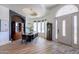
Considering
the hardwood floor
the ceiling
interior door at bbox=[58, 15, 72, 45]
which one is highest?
the ceiling

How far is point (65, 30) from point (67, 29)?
0.25 ft

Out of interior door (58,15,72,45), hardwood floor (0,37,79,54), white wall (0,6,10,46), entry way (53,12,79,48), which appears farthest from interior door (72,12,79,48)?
white wall (0,6,10,46)

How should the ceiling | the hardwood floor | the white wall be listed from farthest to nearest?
the white wall < the ceiling < the hardwood floor

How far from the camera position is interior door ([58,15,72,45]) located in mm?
4023

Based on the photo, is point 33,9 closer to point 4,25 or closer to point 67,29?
point 67,29

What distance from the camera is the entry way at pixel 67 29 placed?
4.01 m

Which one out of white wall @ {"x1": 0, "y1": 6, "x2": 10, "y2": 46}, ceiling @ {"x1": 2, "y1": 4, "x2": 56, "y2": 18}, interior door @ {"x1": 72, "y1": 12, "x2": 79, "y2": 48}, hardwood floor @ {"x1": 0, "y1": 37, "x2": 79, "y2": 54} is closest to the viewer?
hardwood floor @ {"x1": 0, "y1": 37, "x2": 79, "y2": 54}

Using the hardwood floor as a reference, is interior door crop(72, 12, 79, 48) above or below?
above

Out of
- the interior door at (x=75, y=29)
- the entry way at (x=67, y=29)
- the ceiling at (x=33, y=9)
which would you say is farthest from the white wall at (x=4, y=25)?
the interior door at (x=75, y=29)

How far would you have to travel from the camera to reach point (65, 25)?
4066 millimetres

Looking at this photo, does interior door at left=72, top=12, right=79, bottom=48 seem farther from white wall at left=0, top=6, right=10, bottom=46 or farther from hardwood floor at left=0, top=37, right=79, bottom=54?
white wall at left=0, top=6, right=10, bottom=46

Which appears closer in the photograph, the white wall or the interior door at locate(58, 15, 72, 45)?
the interior door at locate(58, 15, 72, 45)

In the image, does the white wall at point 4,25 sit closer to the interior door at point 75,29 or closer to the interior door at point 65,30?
the interior door at point 65,30
